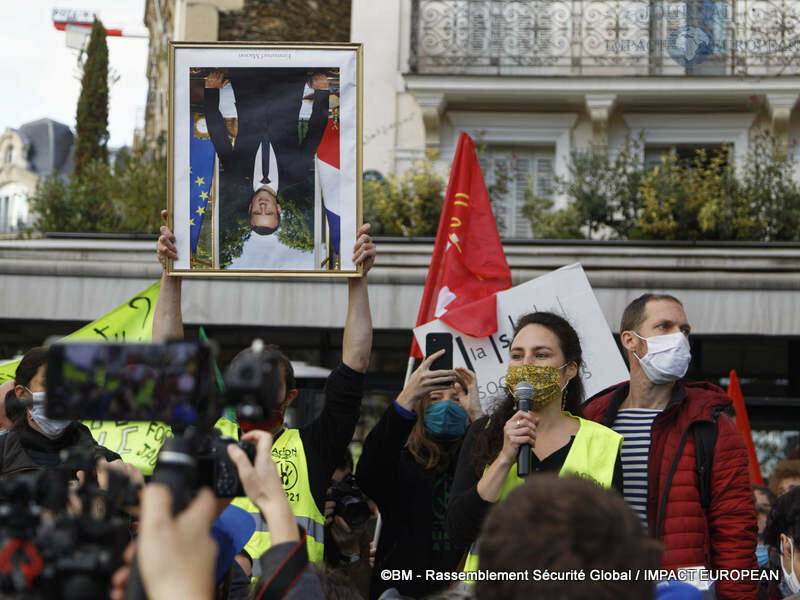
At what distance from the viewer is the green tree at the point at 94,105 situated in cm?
1688

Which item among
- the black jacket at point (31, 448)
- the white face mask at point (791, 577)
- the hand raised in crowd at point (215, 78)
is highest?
the hand raised in crowd at point (215, 78)

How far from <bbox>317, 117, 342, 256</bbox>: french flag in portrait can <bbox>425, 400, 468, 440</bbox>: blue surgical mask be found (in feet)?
3.20

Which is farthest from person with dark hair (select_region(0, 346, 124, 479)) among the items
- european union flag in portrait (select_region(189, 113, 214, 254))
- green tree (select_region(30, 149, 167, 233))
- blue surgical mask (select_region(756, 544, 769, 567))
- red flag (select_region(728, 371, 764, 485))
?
green tree (select_region(30, 149, 167, 233))

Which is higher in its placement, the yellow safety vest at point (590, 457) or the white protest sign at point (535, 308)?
the white protest sign at point (535, 308)

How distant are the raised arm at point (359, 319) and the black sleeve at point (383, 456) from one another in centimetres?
33

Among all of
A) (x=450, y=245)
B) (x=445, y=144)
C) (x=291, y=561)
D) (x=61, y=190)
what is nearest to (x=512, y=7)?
(x=445, y=144)

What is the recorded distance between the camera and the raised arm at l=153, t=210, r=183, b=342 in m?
3.96

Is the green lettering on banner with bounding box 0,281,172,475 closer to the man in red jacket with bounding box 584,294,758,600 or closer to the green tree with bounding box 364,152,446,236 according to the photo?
the man in red jacket with bounding box 584,294,758,600

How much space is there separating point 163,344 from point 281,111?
257cm

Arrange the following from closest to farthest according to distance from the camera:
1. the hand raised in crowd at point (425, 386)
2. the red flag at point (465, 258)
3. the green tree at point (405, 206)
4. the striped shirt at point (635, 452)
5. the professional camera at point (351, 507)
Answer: the striped shirt at point (635, 452) → the hand raised in crowd at point (425, 386) → the professional camera at point (351, 507) → the red flag at point (465, 258) → the green tree at point (405, 206)

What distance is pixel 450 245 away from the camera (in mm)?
6105

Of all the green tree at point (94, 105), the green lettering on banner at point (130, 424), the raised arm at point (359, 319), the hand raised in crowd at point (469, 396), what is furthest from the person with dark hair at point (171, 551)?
the green tree at point (94, 105)

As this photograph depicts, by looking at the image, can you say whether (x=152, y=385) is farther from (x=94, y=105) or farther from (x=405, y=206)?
(x=94, y=105)

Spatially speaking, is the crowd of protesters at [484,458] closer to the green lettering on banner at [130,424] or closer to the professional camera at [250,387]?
the professional camera at [250,387]
